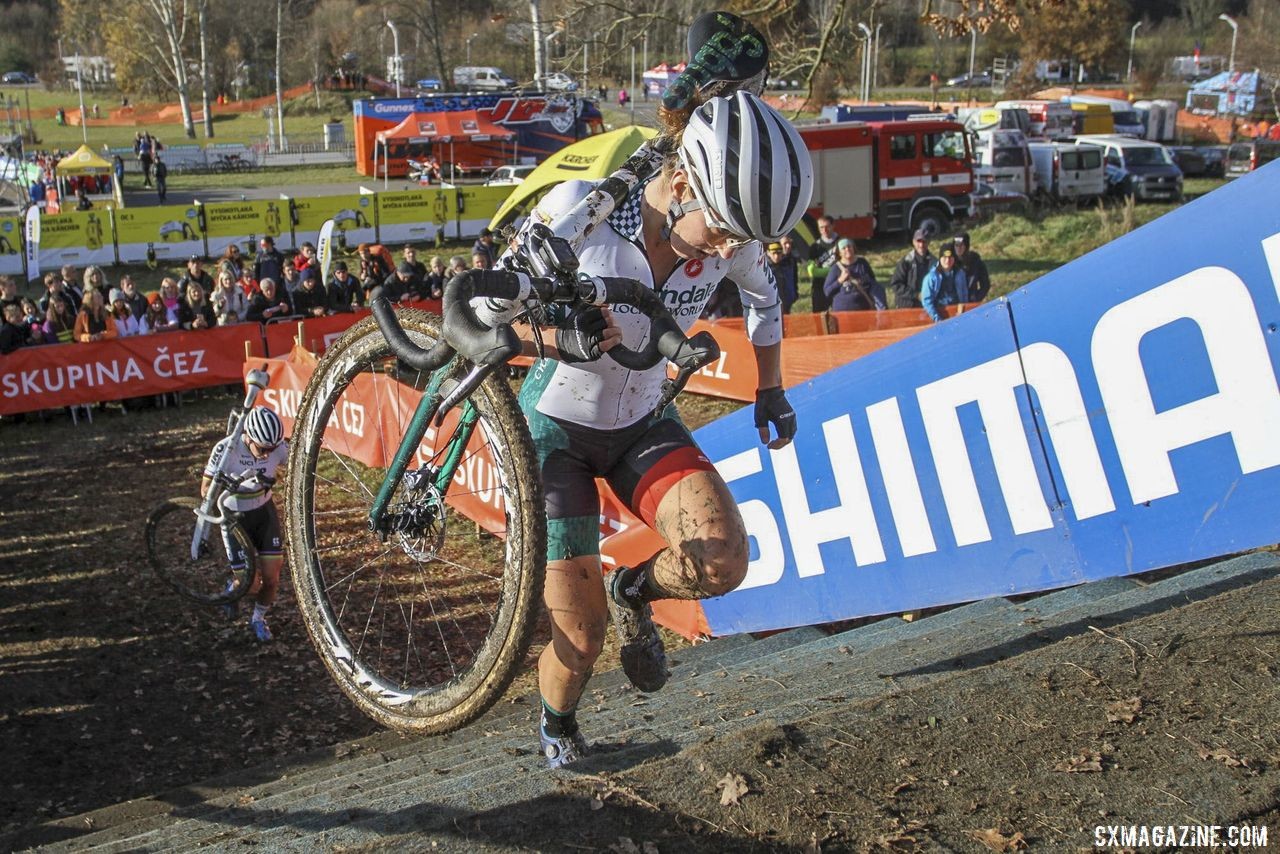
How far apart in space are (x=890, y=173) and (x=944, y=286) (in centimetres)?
1353

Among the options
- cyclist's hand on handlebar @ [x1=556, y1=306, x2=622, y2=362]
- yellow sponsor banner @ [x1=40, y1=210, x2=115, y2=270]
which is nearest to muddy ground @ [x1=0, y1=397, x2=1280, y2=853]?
cyclist's hand on handlebar @ [x1=556, y1=306, x2=622, y2=362]

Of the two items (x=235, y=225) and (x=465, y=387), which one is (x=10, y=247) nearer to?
(x=235, y=225)

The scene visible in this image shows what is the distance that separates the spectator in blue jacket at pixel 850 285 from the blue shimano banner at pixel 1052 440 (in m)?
9.06

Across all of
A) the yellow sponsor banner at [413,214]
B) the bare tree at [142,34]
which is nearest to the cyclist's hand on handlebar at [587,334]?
the yellow sponsor banner at [413,214]

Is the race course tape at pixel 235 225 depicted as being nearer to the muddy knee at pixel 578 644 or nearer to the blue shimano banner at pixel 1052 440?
the blue shimano banner at pixel 1052 440

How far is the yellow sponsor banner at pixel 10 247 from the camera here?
26.2 m

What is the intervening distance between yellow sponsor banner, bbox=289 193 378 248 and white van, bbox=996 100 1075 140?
2487cm

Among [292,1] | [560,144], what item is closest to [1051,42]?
[560,144]

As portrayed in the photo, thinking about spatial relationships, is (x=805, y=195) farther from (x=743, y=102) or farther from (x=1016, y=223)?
(x=1016, y=223)

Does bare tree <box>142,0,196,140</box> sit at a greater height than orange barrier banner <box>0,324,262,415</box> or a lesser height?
greater

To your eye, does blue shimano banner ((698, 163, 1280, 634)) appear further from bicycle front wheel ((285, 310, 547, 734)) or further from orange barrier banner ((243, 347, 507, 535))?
bicycle front wheel ((285, 310, 547, 734))

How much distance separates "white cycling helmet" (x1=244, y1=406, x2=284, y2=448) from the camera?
32.8 feet

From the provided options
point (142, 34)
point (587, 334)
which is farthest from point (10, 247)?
point (142, 34)

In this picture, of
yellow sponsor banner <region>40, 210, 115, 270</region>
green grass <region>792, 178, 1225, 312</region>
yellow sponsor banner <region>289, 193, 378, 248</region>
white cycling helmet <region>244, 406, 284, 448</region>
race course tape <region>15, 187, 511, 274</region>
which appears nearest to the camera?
white cycling helmet <region>244, 406, 284, 448</region>
